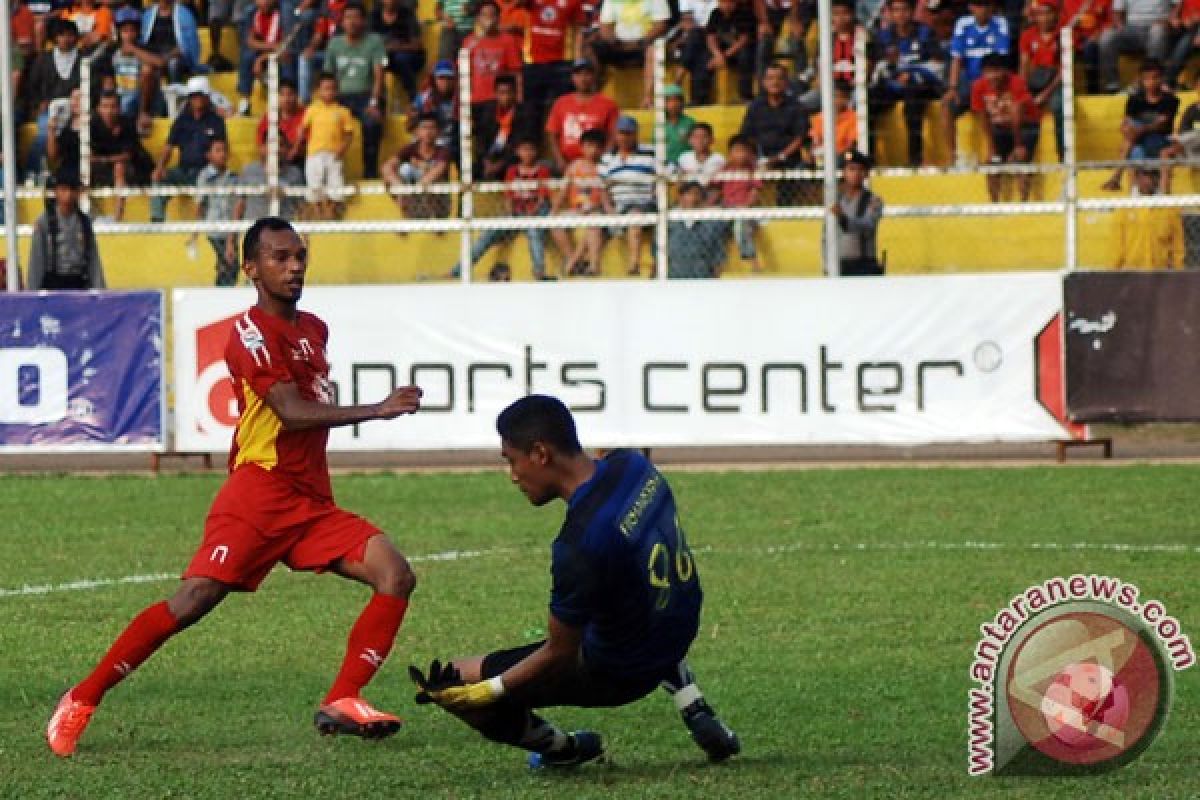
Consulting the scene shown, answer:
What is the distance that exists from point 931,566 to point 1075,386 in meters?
6.02

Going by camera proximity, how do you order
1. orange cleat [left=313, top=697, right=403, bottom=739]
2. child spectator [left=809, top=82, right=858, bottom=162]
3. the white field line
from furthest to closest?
child spectator [left=809, top=82, right=858, bottom=162] < the white field line < orange cleat [left=313, top=697, right=403, bottom=739]

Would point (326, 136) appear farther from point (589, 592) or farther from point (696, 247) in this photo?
point (589, 592)

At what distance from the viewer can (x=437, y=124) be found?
75.3ft

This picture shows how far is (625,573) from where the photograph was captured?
694 cm

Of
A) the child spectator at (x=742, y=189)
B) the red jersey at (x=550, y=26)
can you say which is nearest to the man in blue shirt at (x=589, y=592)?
the child spectator at (x=742, y=189)

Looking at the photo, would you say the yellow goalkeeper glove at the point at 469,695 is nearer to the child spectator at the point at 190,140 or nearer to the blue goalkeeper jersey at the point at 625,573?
the blue goalkeeper jersey at the point at 625,573

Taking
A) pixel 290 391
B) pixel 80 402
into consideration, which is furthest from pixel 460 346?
pixel 290 391

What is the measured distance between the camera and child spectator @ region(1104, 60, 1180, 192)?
21422 mm

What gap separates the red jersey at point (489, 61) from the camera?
74.6ft

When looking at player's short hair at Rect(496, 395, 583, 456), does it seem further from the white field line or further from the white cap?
the white cap

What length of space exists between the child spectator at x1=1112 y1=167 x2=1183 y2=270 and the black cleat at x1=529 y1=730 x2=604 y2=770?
44.4 ft

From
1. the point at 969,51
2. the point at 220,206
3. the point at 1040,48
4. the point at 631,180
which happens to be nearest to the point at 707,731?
the point at 631,180

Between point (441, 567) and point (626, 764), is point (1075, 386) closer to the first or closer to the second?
point (441, 567)

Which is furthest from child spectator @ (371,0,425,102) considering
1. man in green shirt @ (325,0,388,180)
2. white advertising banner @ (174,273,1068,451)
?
white advertising banner @ (174,273,1068,451)
